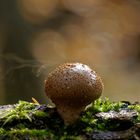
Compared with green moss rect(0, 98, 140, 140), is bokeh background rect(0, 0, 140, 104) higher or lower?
higher

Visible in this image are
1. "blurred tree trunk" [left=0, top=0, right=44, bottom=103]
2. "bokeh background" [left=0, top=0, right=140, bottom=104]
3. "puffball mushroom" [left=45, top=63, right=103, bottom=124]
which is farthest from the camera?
"bokeh background" [left=0, top=0, right=140, bottom=104]

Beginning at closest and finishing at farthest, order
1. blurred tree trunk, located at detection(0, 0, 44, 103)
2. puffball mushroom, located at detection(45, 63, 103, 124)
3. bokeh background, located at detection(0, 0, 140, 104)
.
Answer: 1. puffball mushroom, located at detection(45, 63, 103, 124)
2. blurred tree trunk, located at detection(0, 0, 44, 103)
3. bokeh background, located at detection(0, 0, 140, 104)

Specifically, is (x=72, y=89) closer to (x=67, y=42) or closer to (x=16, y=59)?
(x=16, y=59)

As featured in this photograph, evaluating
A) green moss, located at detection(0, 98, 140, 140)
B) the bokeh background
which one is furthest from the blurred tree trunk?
green moss, located at detection(0, 98, 140, 140)

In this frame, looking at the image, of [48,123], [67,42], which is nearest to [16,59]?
[67,42]

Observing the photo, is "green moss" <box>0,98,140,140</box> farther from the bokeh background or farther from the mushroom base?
the bokeh background

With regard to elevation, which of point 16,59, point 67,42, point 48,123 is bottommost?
point 48,123

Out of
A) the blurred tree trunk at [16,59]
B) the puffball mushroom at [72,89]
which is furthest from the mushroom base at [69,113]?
the blurred tree trunk at [16,59]
